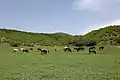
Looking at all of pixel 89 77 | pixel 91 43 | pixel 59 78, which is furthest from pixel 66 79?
pixel 91 43

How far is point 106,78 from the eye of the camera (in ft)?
75.7

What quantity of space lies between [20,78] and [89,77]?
18.9ft

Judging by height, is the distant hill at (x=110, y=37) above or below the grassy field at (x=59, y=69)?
above

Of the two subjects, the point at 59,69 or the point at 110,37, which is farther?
the point at 110,37

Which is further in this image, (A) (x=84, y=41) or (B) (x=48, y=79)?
(A) (x=84, y=41)

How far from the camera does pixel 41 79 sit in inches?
891

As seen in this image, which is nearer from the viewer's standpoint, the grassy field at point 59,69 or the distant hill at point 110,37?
the grassy field at point 59,69

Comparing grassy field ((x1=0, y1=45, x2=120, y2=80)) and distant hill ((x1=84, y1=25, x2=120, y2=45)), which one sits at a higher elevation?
distant hill ((x1=84, y1=25, x2=120, y2=45))

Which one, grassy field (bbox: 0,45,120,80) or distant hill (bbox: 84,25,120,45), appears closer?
grassy field (bbox: 0,45,120,80)

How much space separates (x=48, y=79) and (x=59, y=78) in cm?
102

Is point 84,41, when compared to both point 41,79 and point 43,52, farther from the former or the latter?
point 41,79

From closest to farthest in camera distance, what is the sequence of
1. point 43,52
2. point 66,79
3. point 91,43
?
A: point 66,79 < point 43,52 < point 91,43

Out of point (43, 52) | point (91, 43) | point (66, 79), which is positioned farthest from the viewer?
point (91, 43)

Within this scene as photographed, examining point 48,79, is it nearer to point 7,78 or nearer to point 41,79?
point 41,79
